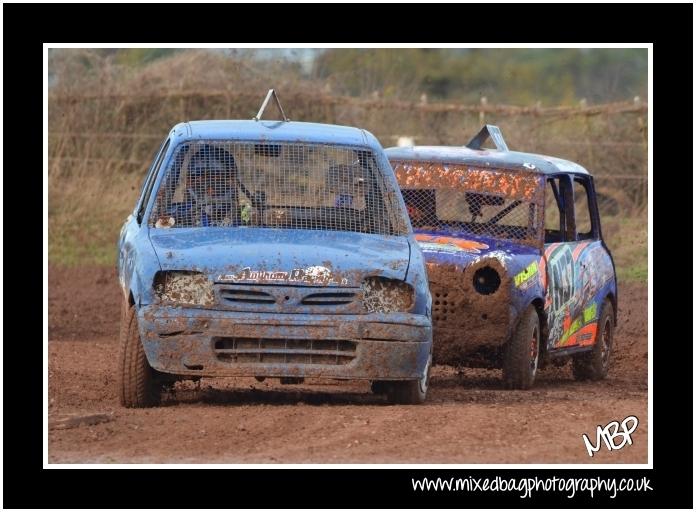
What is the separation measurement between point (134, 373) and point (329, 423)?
4.40ft

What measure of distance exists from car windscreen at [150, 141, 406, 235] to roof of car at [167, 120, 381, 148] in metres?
0.06

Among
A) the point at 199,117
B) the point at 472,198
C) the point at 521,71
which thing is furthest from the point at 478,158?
the point at 521,71

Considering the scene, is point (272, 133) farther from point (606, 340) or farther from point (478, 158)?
point (606, 340)

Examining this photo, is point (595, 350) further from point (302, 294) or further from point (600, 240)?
point (302, 294)

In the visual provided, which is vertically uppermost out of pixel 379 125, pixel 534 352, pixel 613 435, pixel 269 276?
pixel 379 125

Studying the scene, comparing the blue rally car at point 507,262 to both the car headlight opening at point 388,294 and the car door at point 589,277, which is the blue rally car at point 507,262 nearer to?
the car door at point 589,277

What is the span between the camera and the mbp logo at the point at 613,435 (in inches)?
292

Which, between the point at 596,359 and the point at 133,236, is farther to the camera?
the point at 596,359

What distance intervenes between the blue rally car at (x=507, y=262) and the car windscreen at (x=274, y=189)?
962 mm

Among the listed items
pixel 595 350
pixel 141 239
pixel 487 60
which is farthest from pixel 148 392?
pixel 487 60

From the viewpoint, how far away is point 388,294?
8367 millimetres

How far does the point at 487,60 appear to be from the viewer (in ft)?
145

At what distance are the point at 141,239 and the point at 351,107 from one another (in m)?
13.1

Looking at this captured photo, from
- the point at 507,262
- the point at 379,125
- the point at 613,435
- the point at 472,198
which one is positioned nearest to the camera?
the point at 613,435
